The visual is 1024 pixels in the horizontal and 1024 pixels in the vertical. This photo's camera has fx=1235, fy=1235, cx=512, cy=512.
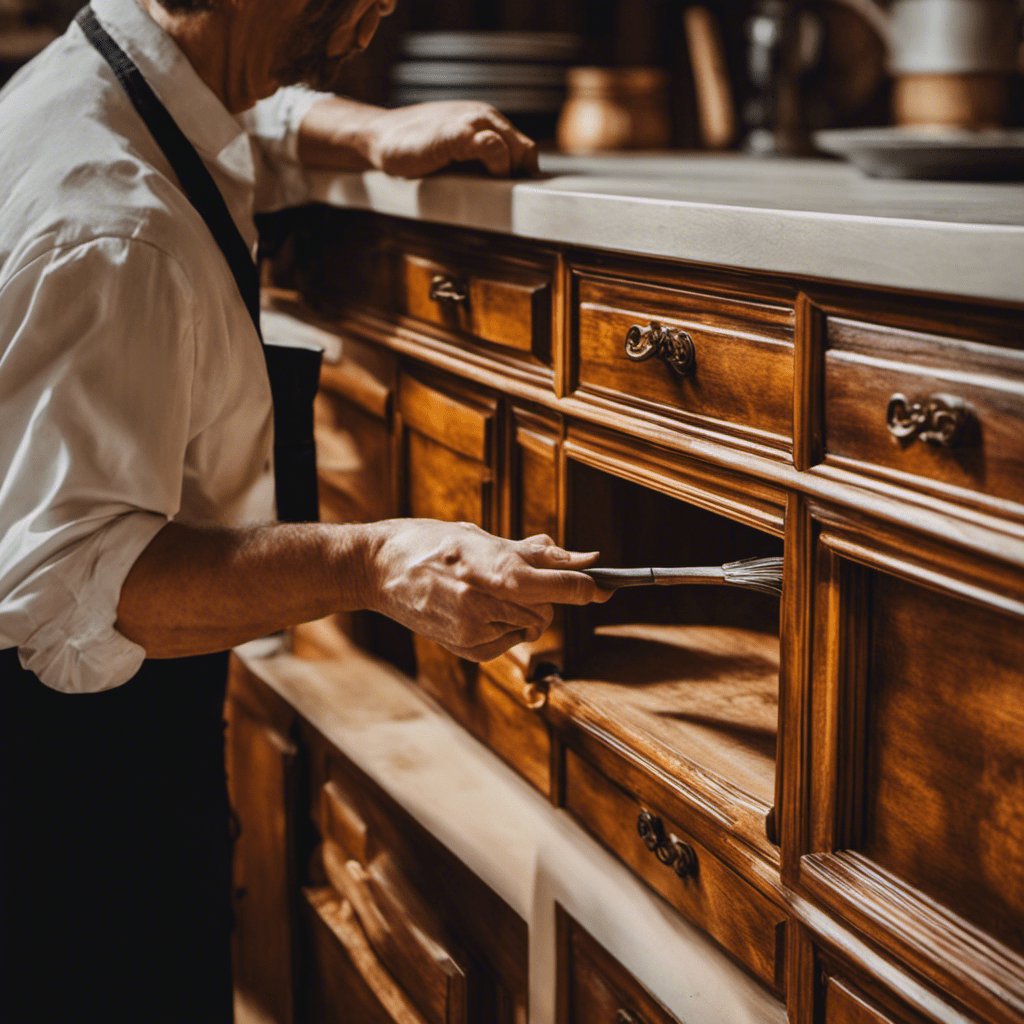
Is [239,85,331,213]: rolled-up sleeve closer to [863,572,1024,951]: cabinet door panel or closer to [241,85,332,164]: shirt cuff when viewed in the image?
[241,85,332,164]: shirt cuff

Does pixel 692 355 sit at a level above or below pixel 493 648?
above

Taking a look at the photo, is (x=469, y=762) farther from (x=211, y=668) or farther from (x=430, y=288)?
(x=430, y=288)

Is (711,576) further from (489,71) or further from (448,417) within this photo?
(489,71)

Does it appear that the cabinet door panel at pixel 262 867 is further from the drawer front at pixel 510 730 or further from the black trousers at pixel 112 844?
the drawer front at pixel 510 730

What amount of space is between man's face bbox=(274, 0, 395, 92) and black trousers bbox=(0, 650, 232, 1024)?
21.3 inches

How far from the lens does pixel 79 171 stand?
2.87 ft

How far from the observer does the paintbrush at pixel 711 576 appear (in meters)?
0.81

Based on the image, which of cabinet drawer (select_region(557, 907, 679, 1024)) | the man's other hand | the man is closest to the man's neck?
the man

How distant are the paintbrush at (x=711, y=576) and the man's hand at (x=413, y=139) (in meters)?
0.40

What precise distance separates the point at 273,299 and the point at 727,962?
105 centimetres

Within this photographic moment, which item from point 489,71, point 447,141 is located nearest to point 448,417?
point 447,141

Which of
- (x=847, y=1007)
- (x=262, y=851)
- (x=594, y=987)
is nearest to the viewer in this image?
(x=847, y=1007)

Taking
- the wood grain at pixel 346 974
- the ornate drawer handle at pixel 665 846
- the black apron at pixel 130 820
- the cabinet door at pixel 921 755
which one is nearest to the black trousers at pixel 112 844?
the black apron at pixel 130 820

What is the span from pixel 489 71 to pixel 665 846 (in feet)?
3.94
